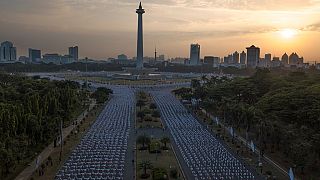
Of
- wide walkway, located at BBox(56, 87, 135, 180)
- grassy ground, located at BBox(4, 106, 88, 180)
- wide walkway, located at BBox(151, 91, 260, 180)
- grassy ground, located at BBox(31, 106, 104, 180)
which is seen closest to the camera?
grassy ground, located at BBox(4, 106, 88, 180)

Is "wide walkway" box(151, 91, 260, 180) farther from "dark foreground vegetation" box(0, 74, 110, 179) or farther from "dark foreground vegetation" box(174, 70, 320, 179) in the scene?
"dark foreground vegetation" box(0, 74, 110, 179)

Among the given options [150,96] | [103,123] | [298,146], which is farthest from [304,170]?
[150,96]

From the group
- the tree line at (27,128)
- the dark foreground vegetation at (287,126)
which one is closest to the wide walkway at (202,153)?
the dark foreground vegetation at (287,126)

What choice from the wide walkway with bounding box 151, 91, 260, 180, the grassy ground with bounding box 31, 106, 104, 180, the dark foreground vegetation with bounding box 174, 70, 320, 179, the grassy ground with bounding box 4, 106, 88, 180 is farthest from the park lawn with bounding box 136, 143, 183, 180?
the grassy ground with bounding box 4, 106, 88, 180

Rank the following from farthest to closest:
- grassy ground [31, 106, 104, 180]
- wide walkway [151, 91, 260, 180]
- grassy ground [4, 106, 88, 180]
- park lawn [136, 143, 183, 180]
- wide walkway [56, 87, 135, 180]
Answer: park lawn [136, 143, 183, 180], wide walkway [151, 91, 260, 180], wide walkway [56, 87, 135, 180], grassy ground [31, 106, 104, 180], grassy ground [4, 106, 88, 180]

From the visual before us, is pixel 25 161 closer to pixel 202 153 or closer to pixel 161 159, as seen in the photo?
pixel 161 159

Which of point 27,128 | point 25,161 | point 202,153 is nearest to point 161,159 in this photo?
point 202,153

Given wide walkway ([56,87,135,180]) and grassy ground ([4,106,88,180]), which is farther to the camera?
wide walkway ([56,87,135,180])
